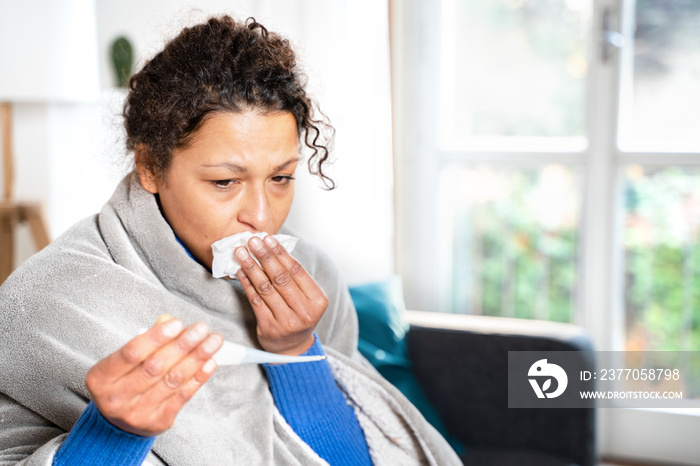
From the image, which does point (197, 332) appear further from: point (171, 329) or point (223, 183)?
point (223, 183)

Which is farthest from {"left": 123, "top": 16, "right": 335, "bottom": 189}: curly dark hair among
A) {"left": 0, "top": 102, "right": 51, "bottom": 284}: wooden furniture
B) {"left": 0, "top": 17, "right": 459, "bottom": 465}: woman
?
{"left": 0, "top": 102, "right": 51, "bottom": 284}: wooden furniture

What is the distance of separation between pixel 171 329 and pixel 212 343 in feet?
0.14

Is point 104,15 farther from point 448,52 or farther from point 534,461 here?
point 534,461

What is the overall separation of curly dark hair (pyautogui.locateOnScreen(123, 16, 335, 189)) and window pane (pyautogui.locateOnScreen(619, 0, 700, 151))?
158 cm

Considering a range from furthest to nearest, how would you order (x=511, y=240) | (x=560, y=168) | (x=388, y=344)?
(x=511, y=240)
(x=560, y=168)
(x=388, y=344)

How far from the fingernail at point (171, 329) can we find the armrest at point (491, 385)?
4.35ft

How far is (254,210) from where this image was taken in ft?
3.42

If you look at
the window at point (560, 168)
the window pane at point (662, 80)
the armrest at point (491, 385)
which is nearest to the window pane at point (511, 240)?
the window at point (560, 168)

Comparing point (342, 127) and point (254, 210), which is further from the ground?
point (342, 127)

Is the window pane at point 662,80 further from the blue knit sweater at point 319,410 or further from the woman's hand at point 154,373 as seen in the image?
the woman's hand at point 154,373

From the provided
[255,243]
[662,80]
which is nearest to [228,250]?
[255,243]

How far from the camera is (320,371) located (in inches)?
45.9

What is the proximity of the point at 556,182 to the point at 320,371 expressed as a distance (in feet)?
5.17

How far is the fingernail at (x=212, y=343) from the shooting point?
69 centimetres
